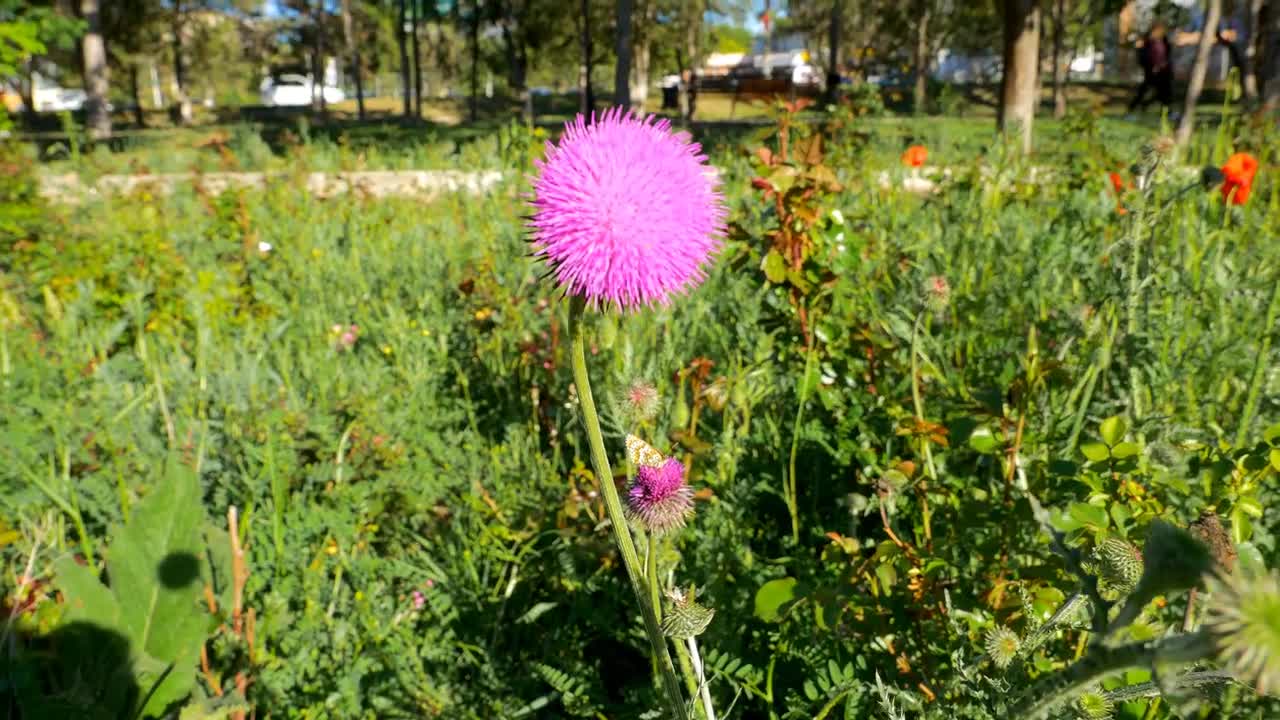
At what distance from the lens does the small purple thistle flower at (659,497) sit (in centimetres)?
99

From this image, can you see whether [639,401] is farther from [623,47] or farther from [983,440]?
[623,47]

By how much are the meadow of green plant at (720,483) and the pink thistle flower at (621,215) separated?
10cm

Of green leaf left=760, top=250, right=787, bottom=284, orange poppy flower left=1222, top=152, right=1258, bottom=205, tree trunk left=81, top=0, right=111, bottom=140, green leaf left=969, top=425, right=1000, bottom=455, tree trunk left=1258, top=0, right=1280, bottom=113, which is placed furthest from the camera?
tree trunk left=81, top=0, right=111, bottom=140

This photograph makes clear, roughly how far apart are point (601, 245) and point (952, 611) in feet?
2.69

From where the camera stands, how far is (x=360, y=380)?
8.55 ft

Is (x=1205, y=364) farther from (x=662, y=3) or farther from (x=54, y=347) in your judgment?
(x=662, y=3)

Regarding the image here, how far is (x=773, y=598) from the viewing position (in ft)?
4.12

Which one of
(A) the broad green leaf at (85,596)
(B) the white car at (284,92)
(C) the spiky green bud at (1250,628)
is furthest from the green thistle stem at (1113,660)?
(B) the white car at (284,92)

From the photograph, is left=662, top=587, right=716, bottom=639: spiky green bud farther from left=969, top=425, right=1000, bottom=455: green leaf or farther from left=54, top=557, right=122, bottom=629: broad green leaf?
left=54, top=557, right=122, bottom=629: broad green leaf

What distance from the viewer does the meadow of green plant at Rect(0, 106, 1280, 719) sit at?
132cm

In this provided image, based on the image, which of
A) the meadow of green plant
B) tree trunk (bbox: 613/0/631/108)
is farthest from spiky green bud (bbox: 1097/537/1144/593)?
tree trunk (bbox: 613/0/631/108)

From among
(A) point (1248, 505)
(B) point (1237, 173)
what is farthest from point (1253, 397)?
(B) point (1237, 173)

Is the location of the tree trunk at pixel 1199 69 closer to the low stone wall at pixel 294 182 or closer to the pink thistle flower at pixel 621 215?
the low stone wall at pixel 294 182

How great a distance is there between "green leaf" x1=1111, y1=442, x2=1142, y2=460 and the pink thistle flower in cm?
68
